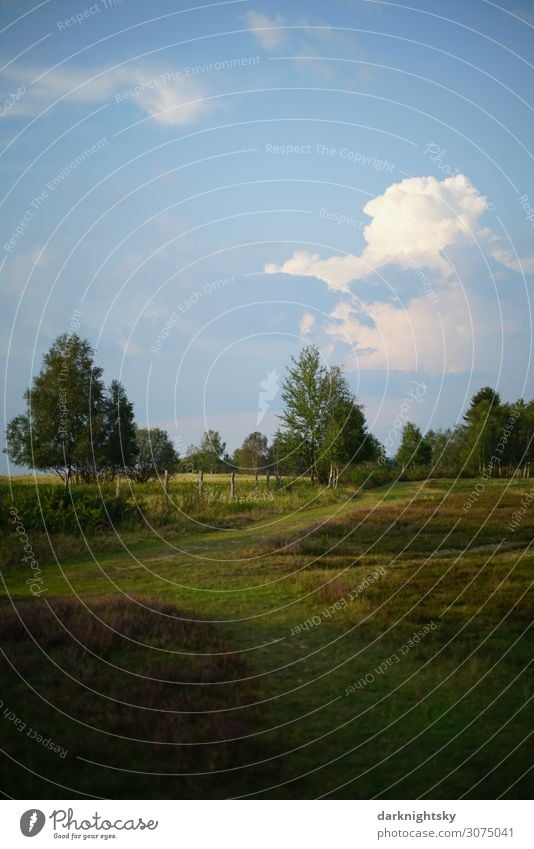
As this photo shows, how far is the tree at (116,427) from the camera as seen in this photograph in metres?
20.4

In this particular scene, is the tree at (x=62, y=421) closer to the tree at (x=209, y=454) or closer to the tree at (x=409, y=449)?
the tree at (x=209, y=454)

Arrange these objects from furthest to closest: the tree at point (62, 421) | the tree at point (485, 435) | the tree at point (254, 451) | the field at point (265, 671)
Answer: the tree at point (254, 451), the tree at point (485, 435), the tree at point (62, 421), the field at point (265, 671)

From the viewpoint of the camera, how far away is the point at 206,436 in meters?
33.7

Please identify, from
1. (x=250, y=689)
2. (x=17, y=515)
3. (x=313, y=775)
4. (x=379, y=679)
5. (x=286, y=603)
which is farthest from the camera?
(x=17, y=515)

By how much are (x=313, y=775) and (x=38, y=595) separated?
745cm

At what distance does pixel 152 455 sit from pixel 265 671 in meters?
23.0

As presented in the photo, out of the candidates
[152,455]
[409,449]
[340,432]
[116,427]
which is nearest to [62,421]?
[116,427]

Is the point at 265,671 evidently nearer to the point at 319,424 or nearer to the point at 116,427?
the point at 116,427

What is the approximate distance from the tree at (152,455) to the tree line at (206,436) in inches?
2.4

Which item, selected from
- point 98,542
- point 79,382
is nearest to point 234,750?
point 98,542

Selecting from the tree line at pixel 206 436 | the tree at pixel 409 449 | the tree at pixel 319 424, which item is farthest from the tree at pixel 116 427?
the tree at pixel 409 449

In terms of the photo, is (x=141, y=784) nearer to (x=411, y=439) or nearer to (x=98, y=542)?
(x=98, y=542)

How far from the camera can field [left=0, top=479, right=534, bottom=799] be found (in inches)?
238

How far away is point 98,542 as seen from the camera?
1800 centimetres
